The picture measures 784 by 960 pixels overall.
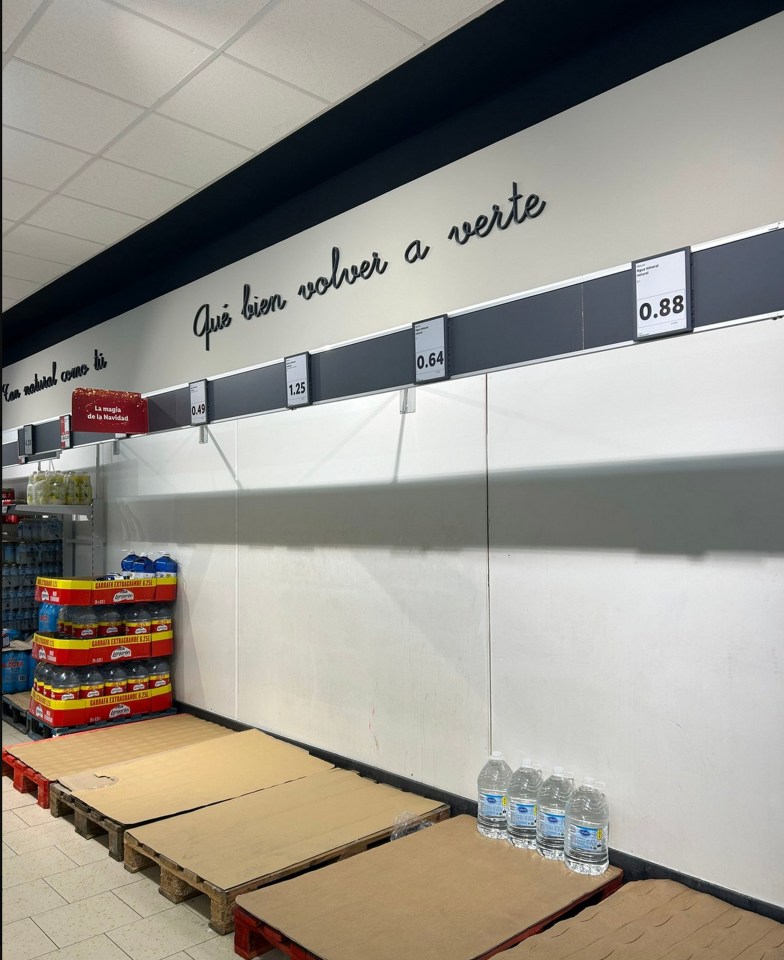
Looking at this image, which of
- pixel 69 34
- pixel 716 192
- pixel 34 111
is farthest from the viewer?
pixel 34 111

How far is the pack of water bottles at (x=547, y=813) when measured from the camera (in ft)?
9.80

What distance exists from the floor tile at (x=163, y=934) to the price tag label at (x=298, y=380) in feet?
6.89

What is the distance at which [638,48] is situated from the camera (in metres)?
3.19

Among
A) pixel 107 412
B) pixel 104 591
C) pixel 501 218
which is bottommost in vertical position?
pixel 104 591

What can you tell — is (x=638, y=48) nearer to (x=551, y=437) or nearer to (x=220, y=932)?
(x=551, y=437)

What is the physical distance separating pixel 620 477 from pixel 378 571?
1507mm

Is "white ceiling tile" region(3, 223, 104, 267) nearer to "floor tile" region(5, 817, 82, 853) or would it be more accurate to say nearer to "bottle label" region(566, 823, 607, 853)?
"floor tile" region(5, 817, 82, 853)

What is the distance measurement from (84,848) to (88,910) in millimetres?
631

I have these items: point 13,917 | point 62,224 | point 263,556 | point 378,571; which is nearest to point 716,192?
point 378,571

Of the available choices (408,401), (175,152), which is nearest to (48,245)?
(175,152)

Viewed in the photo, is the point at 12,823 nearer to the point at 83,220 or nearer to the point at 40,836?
the point at 40,836

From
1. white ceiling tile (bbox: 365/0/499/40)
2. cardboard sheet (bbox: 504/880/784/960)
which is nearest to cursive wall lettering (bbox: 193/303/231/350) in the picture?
white ceiling tile (bbox: 365/0/499/40)

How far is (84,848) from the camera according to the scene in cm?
370

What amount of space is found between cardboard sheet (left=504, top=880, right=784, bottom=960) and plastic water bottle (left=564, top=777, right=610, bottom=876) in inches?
7.7
